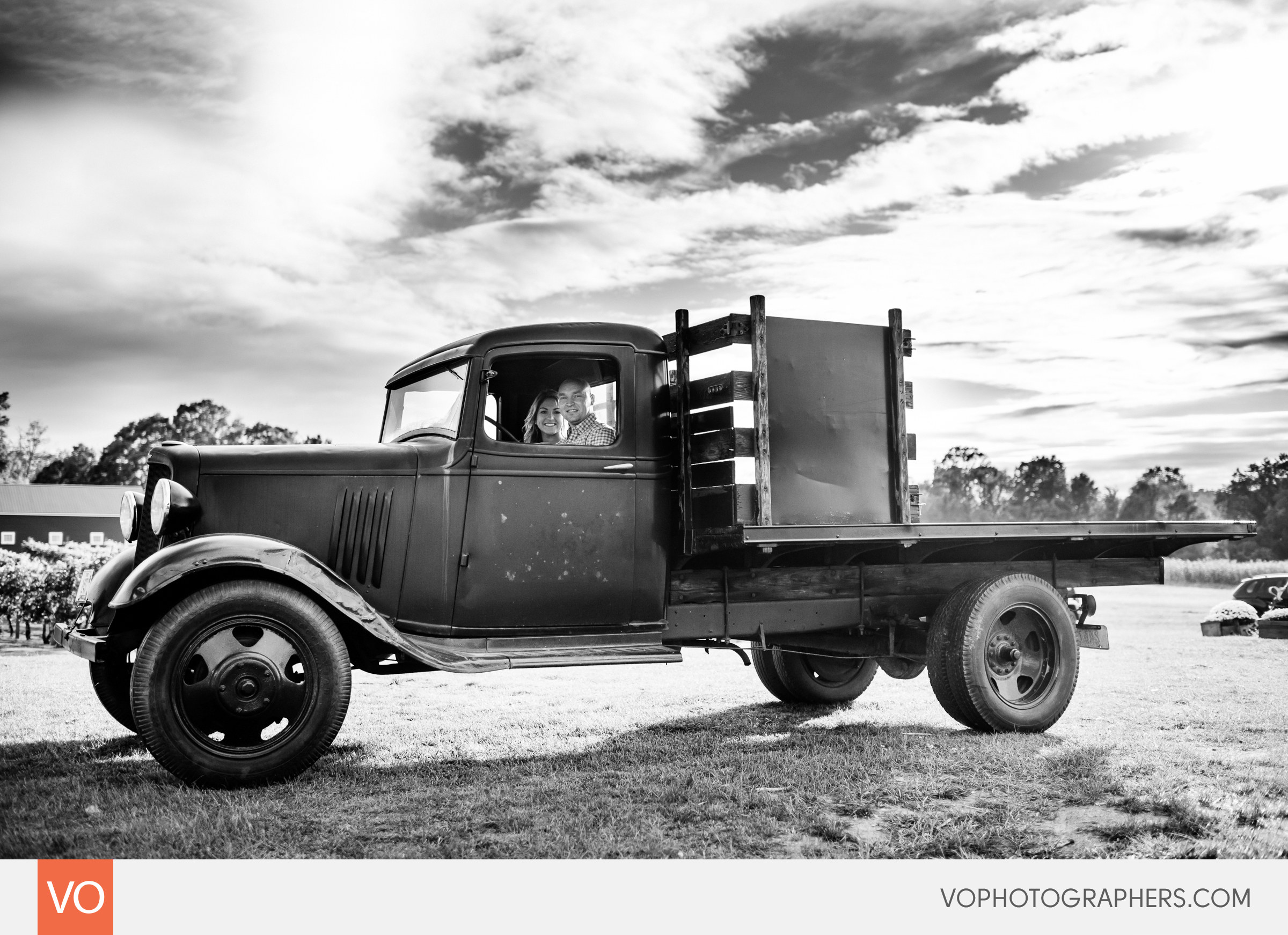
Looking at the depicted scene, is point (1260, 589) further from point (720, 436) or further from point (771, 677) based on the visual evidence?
point (720, 436)

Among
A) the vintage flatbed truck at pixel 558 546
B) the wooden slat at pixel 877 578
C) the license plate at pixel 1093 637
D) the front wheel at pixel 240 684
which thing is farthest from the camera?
the license plate at pixel 1093 637

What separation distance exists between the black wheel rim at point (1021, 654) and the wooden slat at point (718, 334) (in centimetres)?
222

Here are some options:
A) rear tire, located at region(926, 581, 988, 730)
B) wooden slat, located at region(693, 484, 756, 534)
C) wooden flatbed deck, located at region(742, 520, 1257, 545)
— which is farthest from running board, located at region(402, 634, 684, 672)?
rear tire, located at region(926, 581, 988, 730)

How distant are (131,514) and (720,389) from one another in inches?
118

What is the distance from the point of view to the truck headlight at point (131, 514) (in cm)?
512

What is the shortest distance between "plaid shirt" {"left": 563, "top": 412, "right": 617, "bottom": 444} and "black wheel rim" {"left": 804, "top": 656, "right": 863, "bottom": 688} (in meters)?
2.58

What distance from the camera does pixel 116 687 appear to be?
5.11m

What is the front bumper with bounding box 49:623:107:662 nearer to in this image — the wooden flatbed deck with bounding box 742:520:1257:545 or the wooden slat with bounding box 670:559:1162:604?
the wooden slat with bounding box 670:559:1162:604

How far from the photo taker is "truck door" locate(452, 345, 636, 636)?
16.5ft

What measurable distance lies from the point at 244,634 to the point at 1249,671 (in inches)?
316

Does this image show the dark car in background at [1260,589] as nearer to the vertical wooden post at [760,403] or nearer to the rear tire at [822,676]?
the rear tire at [822,676]

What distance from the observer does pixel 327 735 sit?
4.41 meters

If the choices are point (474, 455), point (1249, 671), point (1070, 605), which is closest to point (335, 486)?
point (474, 455)
